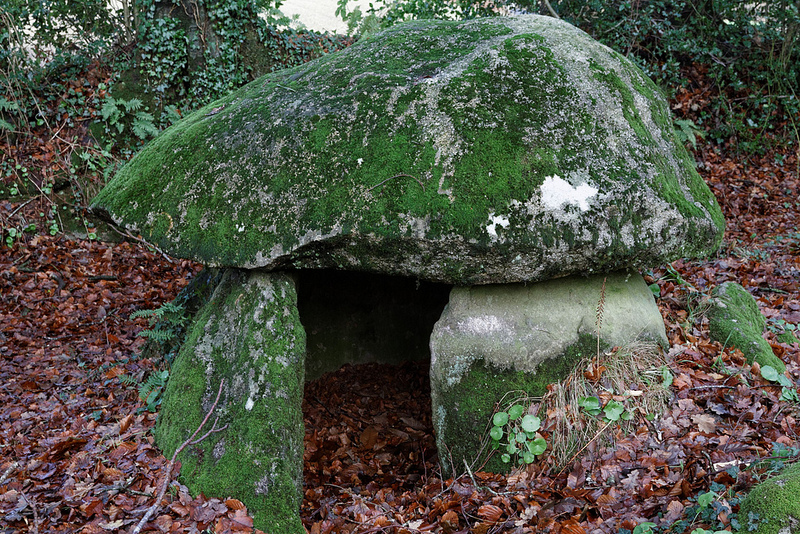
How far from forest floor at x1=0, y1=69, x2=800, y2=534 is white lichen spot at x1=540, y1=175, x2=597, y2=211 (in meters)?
1.40

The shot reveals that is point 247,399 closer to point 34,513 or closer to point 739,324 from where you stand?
point 34,513

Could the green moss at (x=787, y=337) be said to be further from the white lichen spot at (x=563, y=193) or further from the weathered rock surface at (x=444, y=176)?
the white lichen spot at (x=563, y=193)

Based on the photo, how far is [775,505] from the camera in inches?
97.4

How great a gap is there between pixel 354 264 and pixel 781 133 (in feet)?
28.9

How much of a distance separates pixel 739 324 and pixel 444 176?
283cm

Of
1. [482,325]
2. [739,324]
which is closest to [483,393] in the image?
[482,325]

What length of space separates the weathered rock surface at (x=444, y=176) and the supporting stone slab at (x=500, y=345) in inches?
11.3

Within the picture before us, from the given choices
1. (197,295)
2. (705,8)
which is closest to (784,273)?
(705,8)

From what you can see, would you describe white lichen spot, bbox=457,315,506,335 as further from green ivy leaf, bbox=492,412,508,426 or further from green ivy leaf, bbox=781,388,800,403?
green ivy leaf, bbox=781,388,800,403

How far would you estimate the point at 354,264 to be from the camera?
148 inches

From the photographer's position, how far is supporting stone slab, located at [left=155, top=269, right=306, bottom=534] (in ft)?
11.0

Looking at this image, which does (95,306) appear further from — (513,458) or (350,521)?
(513,458)

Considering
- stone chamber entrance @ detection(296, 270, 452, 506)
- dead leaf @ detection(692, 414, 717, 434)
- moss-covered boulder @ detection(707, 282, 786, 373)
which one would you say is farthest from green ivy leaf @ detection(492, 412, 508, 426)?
moss-covered boulder @ detection(707, 282, 786, 373)

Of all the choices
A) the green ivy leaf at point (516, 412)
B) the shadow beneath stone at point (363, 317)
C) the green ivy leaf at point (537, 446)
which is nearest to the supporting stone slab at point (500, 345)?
the green ivy leaf at point (516, 412)
